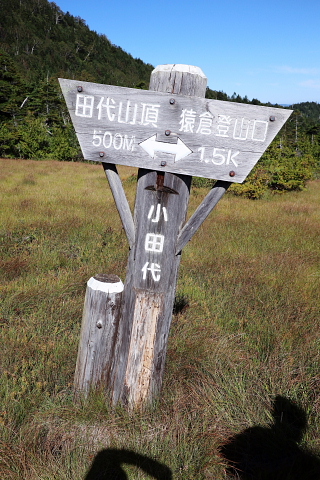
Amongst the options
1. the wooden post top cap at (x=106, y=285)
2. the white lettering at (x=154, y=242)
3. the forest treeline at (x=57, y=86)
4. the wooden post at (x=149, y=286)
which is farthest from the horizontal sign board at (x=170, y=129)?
the forest treeline at (x=57, y=86)

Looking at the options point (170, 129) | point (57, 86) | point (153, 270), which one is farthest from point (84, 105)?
point (57, 86)

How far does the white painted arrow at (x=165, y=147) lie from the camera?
1.88 metres

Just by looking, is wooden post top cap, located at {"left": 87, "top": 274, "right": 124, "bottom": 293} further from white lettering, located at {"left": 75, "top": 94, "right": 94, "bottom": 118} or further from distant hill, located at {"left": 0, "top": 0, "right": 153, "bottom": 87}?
distant hill, located at {"left": 0, "top": 0, "right": 153, "bottom": 87}

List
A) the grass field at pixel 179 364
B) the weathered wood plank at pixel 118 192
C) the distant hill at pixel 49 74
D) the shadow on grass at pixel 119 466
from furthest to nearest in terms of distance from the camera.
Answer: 1. the distant hill at pixel 49 74
2. the weathered wood plank at pixel 118 192
3. the grass field at pixel 179 364
4. the shadow on grass at pixel 119 466

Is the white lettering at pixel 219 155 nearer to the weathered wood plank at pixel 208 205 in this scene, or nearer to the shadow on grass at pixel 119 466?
the weathered wood plank at pixel 208 205

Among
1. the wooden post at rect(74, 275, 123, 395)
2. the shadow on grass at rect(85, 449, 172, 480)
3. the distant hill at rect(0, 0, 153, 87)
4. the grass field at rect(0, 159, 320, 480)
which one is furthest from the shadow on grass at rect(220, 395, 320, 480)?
the distant hill at rect(0, 0, 153, 87)

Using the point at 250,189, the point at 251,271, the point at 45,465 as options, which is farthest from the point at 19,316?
the point at 250,189

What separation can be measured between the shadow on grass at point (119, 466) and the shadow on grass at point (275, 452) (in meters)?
0.39

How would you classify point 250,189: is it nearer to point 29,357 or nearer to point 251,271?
point 251,271

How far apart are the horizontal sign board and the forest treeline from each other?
9.25 meters

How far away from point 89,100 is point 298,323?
2647 millimetres

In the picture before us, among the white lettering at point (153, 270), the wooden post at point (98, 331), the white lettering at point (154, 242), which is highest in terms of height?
the white lettering at point (154, 242)

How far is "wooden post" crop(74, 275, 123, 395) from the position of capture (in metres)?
2.11

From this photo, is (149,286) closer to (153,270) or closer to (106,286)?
(153,270)
